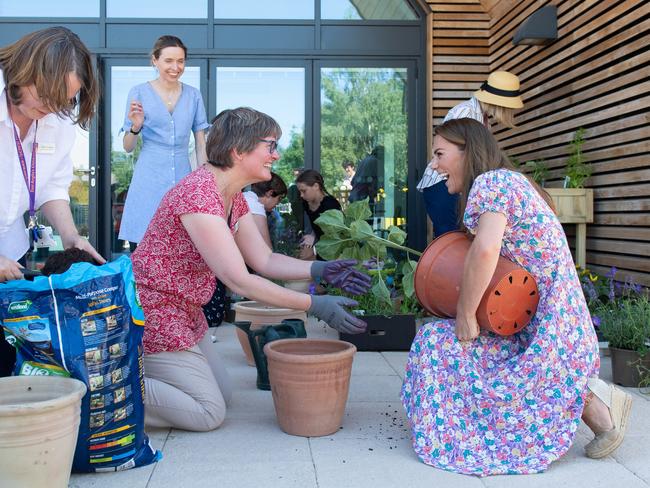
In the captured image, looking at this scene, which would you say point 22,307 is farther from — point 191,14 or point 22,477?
point 191,14

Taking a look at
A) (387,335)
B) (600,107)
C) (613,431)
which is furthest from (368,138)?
(613,431)

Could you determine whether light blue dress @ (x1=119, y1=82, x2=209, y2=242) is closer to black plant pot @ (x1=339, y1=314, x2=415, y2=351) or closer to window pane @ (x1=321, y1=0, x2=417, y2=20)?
black plant pot @ (x1=339, y1=314, x2=415, y2=351)

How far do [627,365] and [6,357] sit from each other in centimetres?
264

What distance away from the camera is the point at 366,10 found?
22.1ft

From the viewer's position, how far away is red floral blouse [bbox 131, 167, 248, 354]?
261cm

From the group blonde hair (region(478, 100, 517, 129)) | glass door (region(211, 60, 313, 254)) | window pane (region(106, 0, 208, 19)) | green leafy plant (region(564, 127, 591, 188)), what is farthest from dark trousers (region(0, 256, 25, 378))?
window pane (region(106, 0, 208, 19))

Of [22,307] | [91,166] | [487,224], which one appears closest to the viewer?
[22,307]

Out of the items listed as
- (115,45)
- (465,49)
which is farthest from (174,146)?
(465,49)

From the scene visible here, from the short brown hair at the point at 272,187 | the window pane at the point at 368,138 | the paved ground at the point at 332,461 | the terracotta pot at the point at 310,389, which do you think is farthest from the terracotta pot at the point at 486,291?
the window pane at the point at 368,138

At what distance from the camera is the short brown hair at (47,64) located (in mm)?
2154

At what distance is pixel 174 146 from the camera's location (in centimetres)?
418

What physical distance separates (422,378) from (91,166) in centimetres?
491

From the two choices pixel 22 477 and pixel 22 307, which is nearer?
pixel 22 477

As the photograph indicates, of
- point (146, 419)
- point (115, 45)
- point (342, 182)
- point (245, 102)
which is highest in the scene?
point (115, 45)
